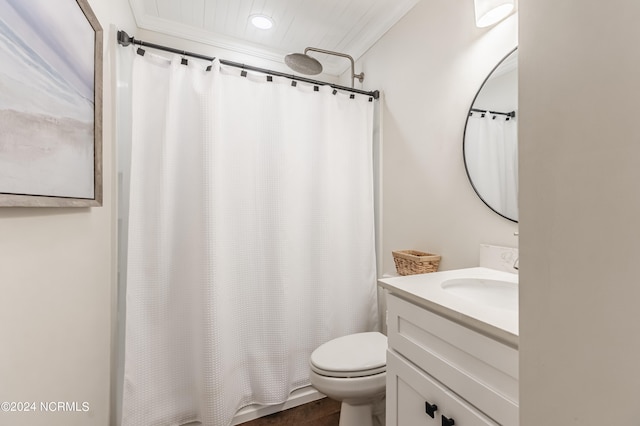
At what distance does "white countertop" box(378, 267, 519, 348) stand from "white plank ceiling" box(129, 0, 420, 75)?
157 centimetres

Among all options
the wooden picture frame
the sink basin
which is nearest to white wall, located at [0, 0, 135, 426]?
the wooden picture frame

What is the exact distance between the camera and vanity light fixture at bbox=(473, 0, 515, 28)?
1.07 m

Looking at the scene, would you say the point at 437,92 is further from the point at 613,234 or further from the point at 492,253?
the point at 613,234

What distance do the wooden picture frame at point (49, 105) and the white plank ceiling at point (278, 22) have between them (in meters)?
0.97

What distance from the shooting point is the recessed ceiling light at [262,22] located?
1.74 metres

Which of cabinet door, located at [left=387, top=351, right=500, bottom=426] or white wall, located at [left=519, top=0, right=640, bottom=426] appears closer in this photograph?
white wall, located at [left=519, top=0, right=640, bottom=426]

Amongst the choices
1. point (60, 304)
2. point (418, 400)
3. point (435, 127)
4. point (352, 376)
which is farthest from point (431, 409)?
point (435, 127)

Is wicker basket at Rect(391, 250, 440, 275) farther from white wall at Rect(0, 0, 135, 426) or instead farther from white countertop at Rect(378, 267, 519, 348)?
white wall at Rect(0, 0, 135, 426)

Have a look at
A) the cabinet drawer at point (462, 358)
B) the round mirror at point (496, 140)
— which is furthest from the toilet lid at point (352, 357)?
the round mirror at point (496, 140)

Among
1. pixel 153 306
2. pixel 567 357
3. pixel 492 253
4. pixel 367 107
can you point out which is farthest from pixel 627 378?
pixel 367 107

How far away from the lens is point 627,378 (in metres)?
0.26

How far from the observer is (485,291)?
1.02 m

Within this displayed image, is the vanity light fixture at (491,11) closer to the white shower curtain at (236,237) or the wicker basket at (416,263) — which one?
the white shower curtain at (236,237)

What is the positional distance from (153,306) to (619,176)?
1.65 metres
